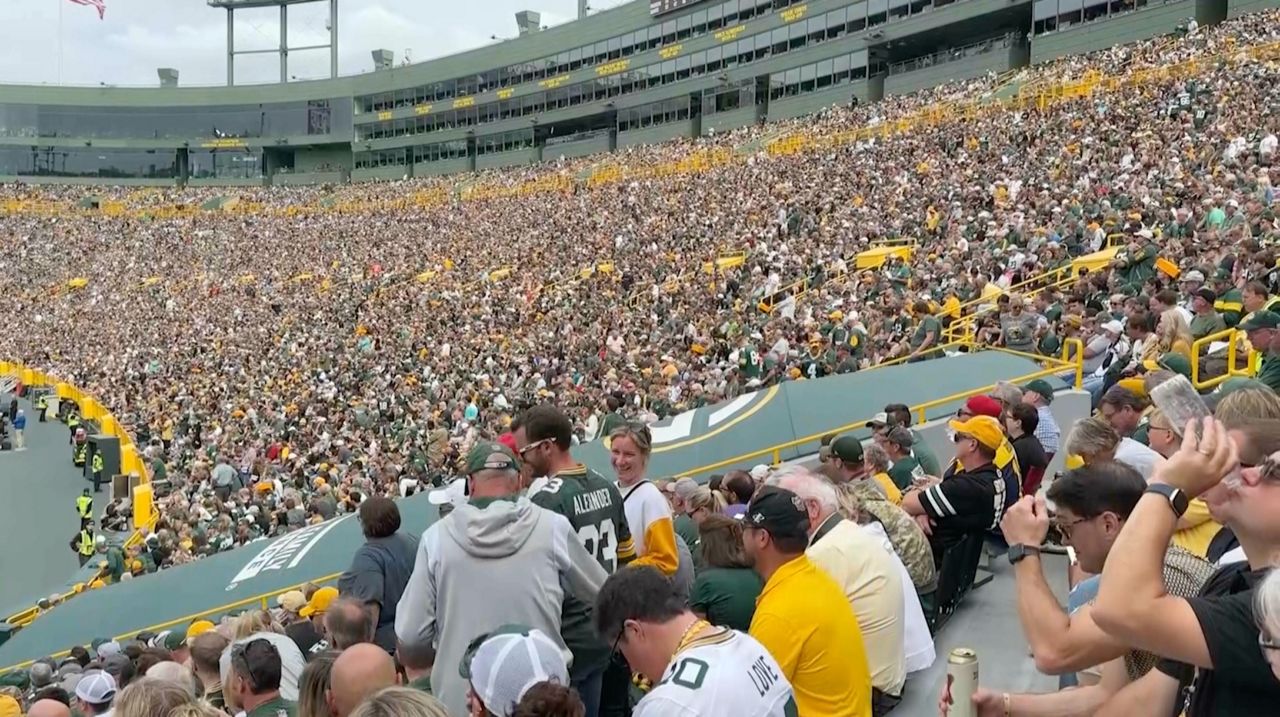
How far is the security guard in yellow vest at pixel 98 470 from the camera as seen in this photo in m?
24.4

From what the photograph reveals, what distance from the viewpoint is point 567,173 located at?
164ft

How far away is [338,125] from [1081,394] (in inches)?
2760

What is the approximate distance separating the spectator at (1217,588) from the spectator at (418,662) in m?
2.24

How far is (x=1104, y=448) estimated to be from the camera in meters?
4.52

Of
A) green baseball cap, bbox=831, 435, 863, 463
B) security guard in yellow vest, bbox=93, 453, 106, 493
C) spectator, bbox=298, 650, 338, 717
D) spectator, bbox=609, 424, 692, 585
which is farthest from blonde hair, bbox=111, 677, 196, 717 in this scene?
security guard in yellow vest, bbox=93, 453, 106, 493

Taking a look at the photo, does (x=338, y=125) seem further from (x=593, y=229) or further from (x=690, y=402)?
(x=690, y=402)

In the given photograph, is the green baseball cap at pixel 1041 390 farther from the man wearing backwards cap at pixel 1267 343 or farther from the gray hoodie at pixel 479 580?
the gray hoodie at pixel 479 580

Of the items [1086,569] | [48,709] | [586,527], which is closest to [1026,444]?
[586,527]

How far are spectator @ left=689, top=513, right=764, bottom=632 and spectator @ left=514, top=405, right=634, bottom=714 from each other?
0.38 m

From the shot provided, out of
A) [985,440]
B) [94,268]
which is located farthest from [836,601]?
[94,268]

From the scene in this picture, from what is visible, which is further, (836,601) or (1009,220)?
(1009,220)

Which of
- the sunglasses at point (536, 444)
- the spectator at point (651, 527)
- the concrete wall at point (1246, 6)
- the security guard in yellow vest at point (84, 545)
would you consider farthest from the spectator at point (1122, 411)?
the concrete wall at point (1246, 6)

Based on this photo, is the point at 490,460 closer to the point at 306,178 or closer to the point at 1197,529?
the point at 1197,529

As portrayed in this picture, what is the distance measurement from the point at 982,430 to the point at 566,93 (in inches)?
2337
